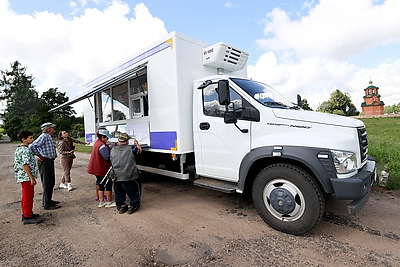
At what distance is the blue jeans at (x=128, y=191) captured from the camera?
4.25 meters

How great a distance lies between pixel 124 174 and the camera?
4.11m

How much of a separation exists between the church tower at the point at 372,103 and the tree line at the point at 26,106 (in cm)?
7341

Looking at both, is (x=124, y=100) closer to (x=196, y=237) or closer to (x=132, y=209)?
(x=132, y=209)

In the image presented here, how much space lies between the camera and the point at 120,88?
5.89 meters

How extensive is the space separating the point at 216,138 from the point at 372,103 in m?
76.9

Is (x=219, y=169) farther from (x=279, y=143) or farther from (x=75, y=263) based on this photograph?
(x=75, y=263)

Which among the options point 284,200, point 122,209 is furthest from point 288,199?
point 122,209

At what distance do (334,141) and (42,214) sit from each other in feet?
17.5

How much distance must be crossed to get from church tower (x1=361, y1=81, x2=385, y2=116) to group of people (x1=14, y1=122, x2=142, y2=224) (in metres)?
73.3

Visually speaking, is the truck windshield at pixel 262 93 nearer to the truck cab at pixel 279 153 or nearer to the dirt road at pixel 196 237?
the truck cab at pixel 279 153

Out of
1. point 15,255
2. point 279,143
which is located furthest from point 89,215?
point 279,143

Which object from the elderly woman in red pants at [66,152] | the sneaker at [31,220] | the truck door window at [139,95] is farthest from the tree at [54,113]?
the sneaker at [31,220]

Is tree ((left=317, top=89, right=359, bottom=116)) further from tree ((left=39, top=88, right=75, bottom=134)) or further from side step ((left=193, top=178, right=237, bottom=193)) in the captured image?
side step ((left=193, top=178, right=237, bottom=193))

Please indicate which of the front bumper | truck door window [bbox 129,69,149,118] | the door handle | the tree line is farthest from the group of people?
the tree line
